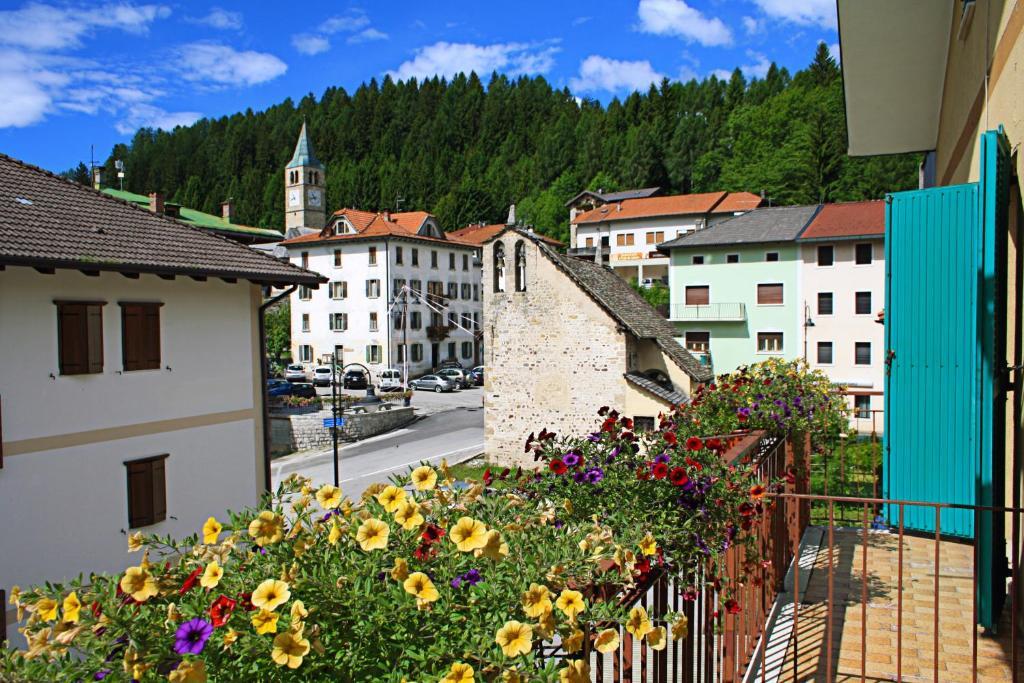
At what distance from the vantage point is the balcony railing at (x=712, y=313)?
3869 centimetres

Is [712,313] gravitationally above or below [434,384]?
above

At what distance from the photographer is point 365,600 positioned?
1.97 metres

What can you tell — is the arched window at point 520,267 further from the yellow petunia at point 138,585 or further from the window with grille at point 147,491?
the yellow petunia at point 138,585

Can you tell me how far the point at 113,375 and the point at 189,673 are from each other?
1175 centimetres

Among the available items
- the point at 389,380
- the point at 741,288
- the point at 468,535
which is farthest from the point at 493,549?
the point at 389,380

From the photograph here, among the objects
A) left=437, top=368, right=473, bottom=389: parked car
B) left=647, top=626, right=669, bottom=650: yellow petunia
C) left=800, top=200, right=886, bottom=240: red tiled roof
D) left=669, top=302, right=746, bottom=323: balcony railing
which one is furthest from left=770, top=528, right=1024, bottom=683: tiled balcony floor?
left=437, top=368, right=473, bottom=389: parked car

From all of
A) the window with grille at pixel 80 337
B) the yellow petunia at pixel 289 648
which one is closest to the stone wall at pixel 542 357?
the window with grille at pixel 80 337

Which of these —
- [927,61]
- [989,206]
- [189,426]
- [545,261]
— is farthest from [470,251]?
[989,206]

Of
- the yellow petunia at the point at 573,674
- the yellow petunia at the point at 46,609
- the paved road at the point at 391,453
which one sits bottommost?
the paved road at the point at 391,453

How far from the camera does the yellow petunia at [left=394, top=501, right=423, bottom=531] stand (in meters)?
2.26

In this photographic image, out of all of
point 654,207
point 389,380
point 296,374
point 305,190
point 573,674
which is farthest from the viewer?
point 305,190

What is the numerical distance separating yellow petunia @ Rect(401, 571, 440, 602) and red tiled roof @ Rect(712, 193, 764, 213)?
67.8 metres

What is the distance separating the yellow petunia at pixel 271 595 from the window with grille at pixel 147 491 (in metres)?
11.7

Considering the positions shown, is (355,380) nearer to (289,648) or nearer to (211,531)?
(211,531)
